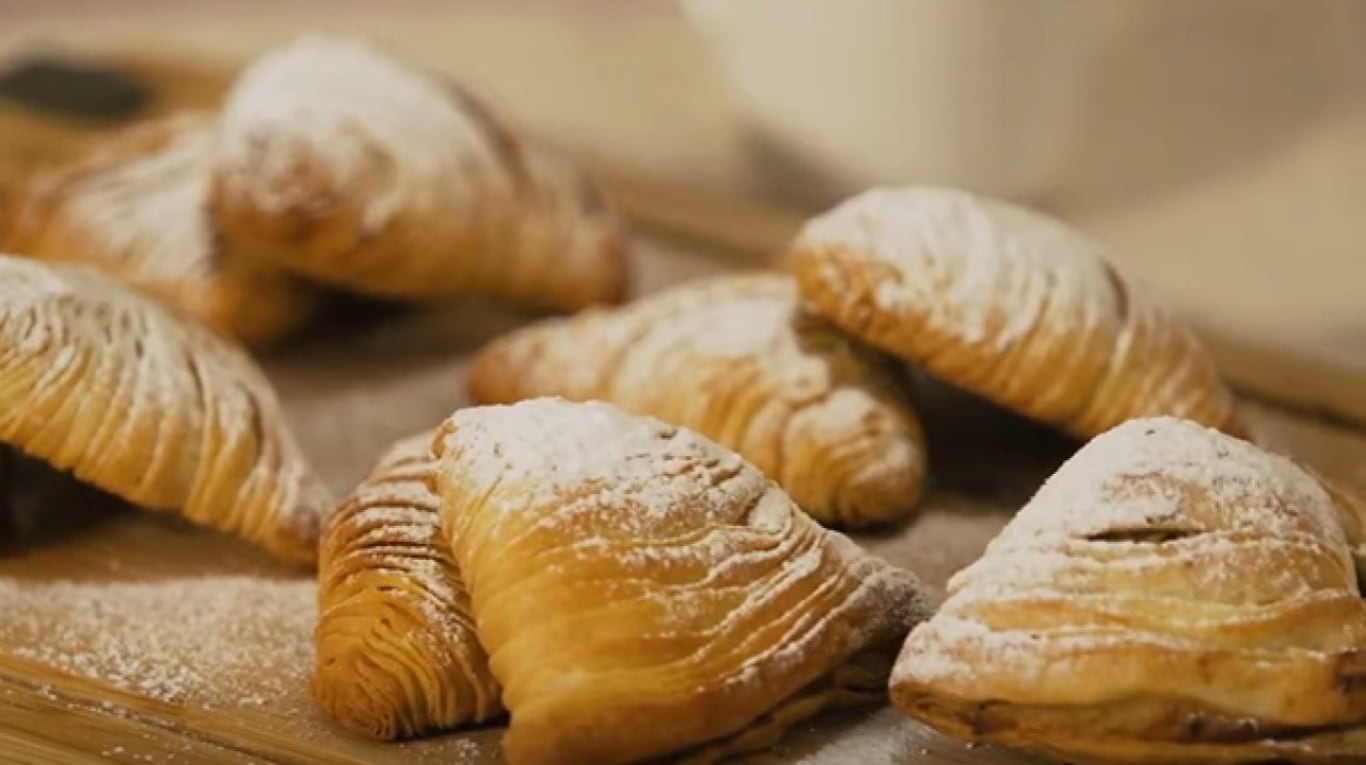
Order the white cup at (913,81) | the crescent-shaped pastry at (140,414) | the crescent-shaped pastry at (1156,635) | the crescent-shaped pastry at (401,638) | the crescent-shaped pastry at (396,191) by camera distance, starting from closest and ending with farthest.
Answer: the crescent-shaped pastry at (1156,635), the crescent-shaped pastry at (401,638), the crescent-shaped pastry at (140,414), the crescent-shaped pastry at (396,191), the white cup at (913,81)

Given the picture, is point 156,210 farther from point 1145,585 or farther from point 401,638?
point 1145,585

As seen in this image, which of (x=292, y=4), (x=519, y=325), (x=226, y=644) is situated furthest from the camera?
(x=292, y=4)

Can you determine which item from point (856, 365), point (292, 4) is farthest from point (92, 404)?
point (292, 4)

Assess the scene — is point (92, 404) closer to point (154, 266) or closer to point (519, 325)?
point (154, 266)

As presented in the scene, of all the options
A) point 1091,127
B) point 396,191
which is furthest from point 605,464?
point 1091,127

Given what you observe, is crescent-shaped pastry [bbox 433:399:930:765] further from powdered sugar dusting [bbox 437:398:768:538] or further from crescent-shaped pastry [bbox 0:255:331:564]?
crescent-shaped pastry [bbox 0:255:331:564]

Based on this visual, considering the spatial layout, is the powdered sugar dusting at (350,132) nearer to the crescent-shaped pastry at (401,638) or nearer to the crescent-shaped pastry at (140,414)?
the crescent-shaped pastry at (140,414)

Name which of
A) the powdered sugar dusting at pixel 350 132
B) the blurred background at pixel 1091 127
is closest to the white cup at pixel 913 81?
the blurred background at pixel 1091 127
